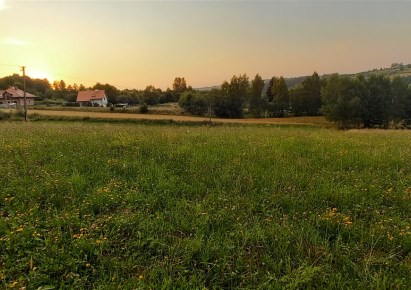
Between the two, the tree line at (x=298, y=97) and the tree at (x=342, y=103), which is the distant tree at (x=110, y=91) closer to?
the tree line at (x=298, y=97)

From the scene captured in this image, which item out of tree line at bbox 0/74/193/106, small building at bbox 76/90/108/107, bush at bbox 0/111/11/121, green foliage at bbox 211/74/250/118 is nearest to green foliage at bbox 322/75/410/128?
green foliage at bbox 211/74/250/118

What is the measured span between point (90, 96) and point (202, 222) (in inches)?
4783

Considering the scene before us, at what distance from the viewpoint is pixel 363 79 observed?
2955 inches

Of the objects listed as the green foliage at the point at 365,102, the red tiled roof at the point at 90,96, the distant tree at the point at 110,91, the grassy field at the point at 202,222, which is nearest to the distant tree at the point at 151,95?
the distant tree at the point at 110,91

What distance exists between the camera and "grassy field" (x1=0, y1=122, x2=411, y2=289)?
3494 mm

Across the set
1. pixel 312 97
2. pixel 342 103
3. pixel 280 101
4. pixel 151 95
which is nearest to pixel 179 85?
pixel 151 95

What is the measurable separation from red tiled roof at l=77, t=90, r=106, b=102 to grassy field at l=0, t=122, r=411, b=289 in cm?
11496

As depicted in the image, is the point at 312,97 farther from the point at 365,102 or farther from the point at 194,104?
the point at 194,104

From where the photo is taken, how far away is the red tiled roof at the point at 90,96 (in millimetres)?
114275

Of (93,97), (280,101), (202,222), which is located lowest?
(202,222)

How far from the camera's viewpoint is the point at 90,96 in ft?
378

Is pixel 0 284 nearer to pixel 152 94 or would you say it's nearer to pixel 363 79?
pixel 363 79

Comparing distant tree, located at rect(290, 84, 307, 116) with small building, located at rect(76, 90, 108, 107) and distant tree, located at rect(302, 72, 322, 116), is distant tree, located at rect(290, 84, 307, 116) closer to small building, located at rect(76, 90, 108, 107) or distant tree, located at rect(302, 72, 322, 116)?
distant tree, located at rect(302, 72, 322, 116)

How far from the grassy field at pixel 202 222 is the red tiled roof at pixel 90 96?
115m
